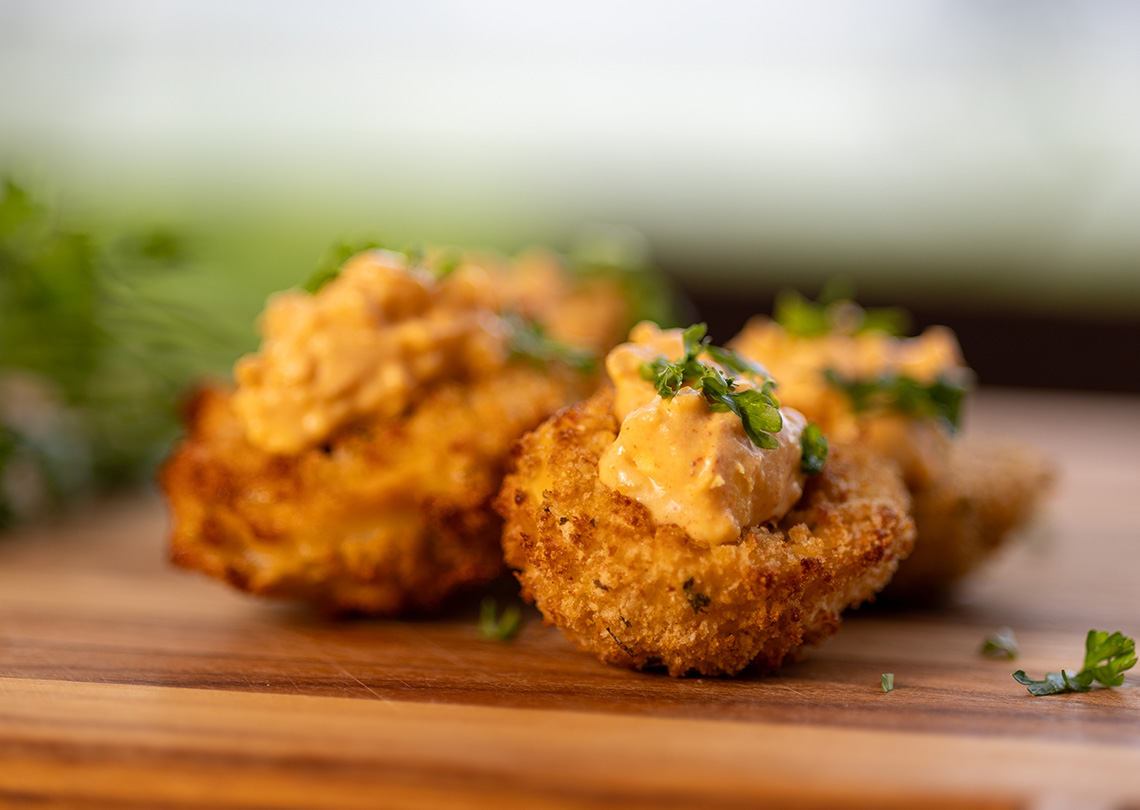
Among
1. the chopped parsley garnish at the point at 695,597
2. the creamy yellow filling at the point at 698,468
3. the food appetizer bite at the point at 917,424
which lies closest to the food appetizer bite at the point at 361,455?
the creamy yellow filling at the point at 698,468

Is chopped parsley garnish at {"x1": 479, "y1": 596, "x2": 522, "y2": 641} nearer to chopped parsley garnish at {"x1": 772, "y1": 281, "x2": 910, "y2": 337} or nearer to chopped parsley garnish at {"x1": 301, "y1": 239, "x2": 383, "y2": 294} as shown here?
chopped parsley garnish at {"x1": 301, "y1": 239, "x2": 383, "y2": 294}

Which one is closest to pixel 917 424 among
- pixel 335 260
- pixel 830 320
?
pixel 830 320

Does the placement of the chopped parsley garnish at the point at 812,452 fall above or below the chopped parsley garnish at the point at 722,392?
below

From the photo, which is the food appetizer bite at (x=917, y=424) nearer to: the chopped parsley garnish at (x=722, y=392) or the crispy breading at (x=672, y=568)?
the crispy breading at (x=672, y=568)

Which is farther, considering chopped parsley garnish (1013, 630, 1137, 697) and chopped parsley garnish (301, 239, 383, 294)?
chopped parsley garnish (301, 239, 383, 294)

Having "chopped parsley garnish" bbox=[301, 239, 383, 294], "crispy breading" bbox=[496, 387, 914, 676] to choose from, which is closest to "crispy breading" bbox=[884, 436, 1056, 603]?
"crispy breading" bbox=[496, 387, 914, 676]
